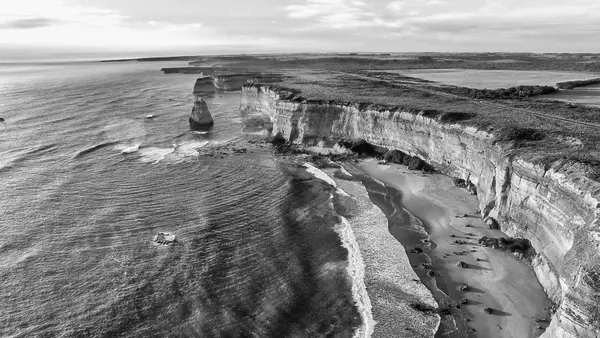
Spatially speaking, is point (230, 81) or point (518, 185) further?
point (230, 81)

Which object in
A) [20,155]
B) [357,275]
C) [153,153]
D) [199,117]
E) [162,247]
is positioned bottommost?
[357,275]

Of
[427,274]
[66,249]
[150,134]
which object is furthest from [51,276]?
[150,134]

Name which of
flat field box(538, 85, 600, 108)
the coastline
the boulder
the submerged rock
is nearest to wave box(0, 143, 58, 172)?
the submerged rock

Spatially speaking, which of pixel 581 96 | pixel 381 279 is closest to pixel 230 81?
pixel 581 96

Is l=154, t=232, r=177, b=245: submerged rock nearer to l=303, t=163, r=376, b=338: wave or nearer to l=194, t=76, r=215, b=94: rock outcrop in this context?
l=303, t=163, r=376, b=338: wave

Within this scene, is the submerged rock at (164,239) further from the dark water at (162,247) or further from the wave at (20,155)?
the wave at (20,155)

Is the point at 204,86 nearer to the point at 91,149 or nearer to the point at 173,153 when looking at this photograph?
the point at 91,149
